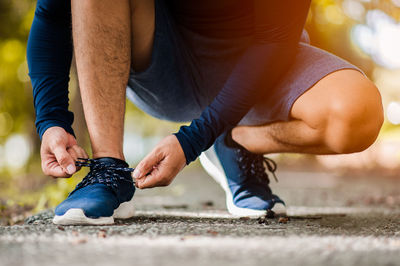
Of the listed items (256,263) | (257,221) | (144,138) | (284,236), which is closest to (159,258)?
(256,263)

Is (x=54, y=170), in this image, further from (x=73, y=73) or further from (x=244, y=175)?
(x=73, y=73)

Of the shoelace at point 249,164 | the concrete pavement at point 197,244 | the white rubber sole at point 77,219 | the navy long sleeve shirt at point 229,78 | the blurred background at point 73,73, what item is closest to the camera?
the concrete pavement at point 197,244

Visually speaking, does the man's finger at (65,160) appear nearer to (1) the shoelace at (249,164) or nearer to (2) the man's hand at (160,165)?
(2) the man's hand at (160,165)

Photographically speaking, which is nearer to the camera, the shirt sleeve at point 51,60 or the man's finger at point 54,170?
the man's finger at point 54,170

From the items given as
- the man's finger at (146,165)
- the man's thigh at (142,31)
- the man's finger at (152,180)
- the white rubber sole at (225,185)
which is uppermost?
the man's thigh at (142,31)

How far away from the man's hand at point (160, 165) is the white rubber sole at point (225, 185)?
51 centimetres

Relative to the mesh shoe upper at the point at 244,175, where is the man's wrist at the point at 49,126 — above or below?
above

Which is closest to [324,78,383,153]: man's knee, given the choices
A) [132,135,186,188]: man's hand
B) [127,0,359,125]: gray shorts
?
[127,0,359,125]: gray shorts

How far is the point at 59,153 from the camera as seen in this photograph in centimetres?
153

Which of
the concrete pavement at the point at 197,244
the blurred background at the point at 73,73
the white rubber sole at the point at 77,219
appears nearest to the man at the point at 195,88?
the white rubber sole at the point at 77,219

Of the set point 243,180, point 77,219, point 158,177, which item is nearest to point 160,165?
point 158,177

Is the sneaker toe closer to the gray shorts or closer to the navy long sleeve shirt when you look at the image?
the navy long sleeve shirt

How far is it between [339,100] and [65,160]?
103 centimetres

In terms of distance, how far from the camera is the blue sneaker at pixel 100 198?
143cm
